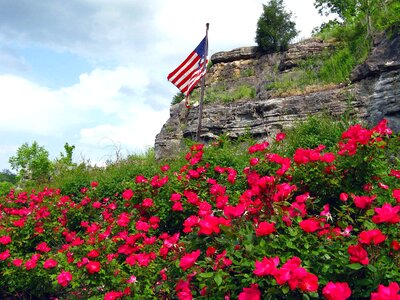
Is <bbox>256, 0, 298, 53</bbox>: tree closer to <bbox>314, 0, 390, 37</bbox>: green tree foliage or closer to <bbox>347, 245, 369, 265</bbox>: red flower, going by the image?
<bbox>314, 0, 390, 37</bbox>: green tree foliage

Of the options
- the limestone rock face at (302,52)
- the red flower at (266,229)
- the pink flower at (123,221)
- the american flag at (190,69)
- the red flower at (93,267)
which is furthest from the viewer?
the limestone rock face at (302,52)

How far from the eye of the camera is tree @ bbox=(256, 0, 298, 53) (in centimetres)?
1878

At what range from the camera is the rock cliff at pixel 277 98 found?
9.84 metres

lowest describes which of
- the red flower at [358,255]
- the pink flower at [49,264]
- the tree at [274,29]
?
the pink flower at [49,264]

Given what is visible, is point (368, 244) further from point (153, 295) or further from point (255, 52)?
point (255, 52)

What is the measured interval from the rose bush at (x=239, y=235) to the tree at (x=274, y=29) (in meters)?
13.8

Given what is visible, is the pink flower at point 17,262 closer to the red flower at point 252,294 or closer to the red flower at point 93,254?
the red flower at point 93,254

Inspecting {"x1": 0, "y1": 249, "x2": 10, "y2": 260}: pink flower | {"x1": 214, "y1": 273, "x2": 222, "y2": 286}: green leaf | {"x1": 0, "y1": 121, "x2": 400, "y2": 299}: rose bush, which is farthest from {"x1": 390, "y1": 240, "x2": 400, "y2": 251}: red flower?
{"x1": 0, "y1": 249, "x2": 10, "y2": 260}: pink flower

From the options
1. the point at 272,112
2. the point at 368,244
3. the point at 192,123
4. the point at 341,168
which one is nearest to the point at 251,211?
the point at 368,244

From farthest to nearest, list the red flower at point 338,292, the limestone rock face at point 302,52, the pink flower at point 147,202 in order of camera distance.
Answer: the limestone rock face at point 302,52, the pink flower at point 147,202, the red flower at point 338,292

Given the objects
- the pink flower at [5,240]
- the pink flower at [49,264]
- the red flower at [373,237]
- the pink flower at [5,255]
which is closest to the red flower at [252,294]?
the red flower at [373,237]

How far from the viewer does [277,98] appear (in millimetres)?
12656

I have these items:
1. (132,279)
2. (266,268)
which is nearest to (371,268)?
(266,268)

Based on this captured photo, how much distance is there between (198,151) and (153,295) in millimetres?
2223
